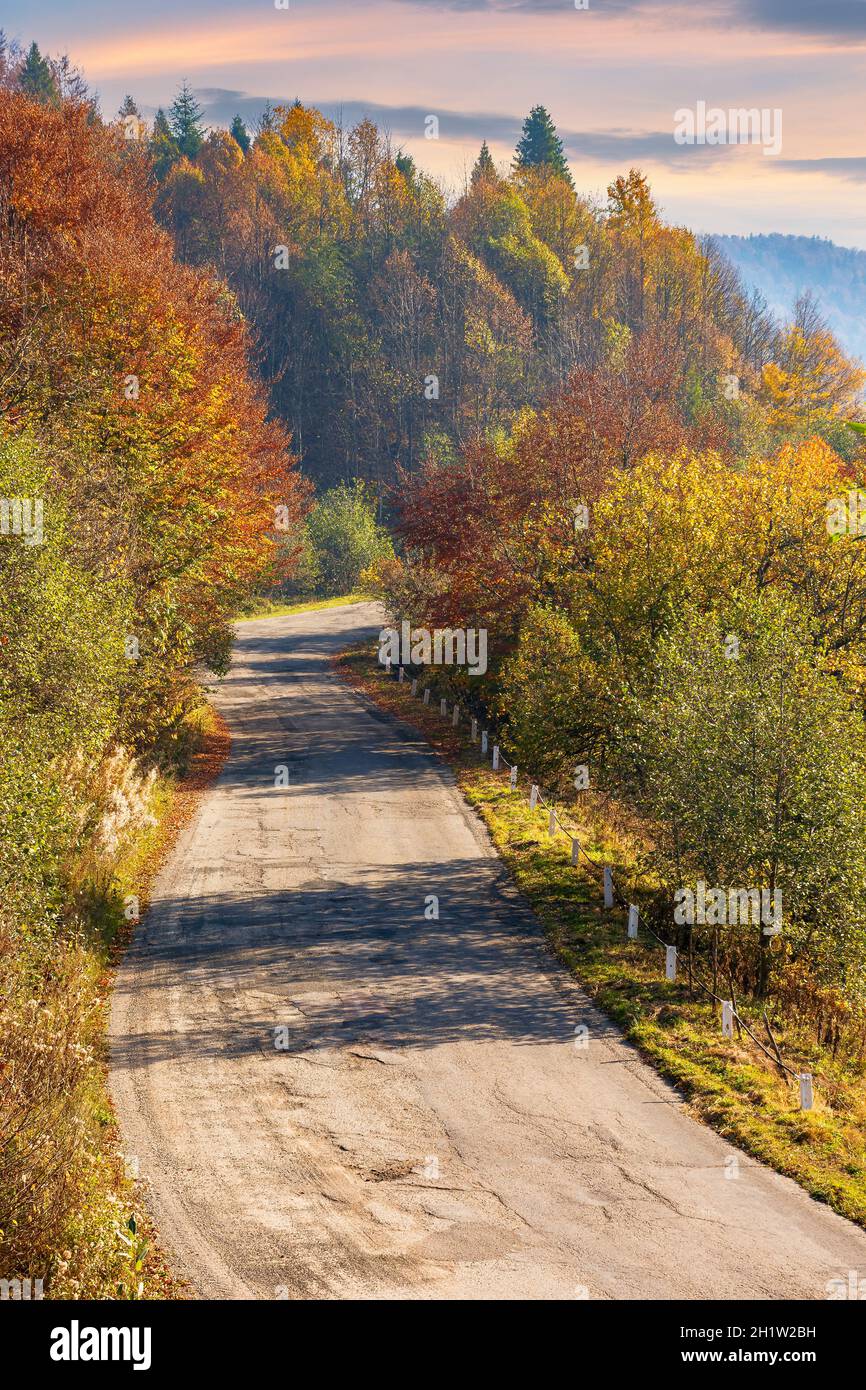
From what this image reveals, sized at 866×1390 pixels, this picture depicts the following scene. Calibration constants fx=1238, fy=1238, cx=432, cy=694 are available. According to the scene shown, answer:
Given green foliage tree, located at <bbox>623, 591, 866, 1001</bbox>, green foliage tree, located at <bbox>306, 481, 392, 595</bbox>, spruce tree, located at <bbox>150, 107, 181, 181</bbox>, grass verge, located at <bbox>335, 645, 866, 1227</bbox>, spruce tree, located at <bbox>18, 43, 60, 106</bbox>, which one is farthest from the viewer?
spruce tree, located at <bbox>150, 107, 181, 181</bbox>

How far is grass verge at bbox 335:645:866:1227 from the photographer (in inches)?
587

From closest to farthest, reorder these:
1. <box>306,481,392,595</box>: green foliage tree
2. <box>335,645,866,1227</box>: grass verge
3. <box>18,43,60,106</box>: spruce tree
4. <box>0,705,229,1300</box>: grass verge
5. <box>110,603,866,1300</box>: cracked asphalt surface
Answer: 1. <box>0,705,229,1300</box>: grass verge
2. <box>110,603,866,1300</box>: cracked asphalt surface
3. <box>335,645,866,1227</box>: grass verge
4. <box>306,481,392,595</box>: green foliage tree
5. <box>18,43,60,106</box>: spruce tree

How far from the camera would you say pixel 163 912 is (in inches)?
920

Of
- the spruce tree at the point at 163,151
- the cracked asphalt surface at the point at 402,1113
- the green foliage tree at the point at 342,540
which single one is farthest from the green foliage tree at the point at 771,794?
the spruce tree at the point at 163,151

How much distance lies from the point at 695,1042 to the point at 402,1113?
4.88m

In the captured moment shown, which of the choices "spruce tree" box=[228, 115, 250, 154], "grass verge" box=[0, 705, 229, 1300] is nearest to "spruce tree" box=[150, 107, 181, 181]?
"spruce tree" box=[228, 115, 250, 154]

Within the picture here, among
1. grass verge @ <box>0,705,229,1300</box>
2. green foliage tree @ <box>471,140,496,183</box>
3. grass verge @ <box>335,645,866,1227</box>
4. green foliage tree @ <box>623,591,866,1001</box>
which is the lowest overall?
grass verge @ <box>335,645,866,1227</box>

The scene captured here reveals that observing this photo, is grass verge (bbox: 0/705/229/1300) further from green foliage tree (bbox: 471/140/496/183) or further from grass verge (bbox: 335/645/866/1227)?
green foliage tree (bbox: 471/140/496/183)

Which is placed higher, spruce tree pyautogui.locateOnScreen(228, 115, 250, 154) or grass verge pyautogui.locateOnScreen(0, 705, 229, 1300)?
spruce tree pyautogui.locateOnScreen(228, 115, 250, 154)

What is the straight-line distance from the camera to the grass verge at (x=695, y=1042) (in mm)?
14898

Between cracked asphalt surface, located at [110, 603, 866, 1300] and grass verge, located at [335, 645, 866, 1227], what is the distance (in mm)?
388

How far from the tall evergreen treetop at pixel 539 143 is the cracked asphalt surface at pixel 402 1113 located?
404 feet

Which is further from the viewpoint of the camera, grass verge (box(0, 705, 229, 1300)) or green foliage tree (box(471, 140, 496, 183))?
green foliage tree (box(471, 140, 496, 183))
